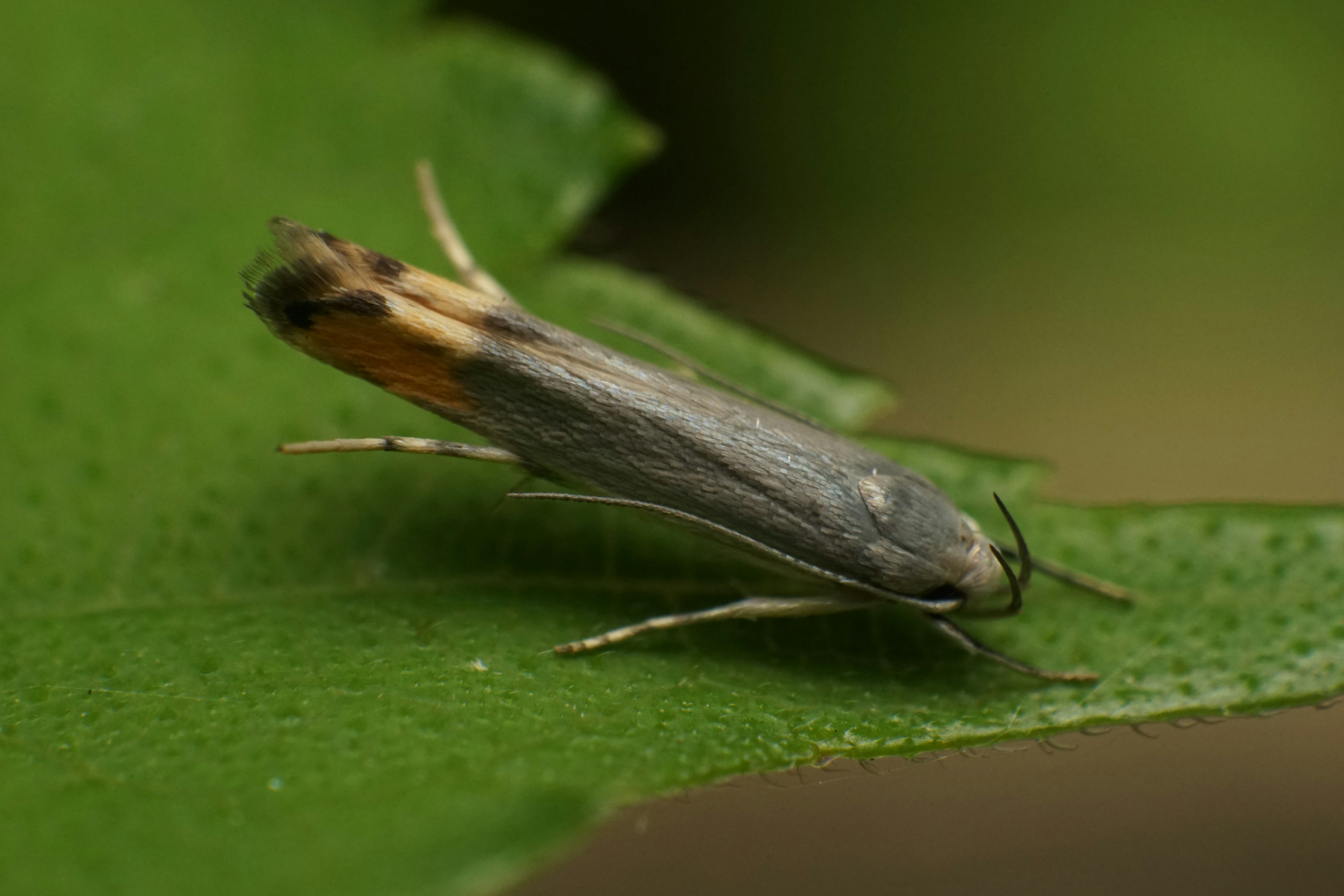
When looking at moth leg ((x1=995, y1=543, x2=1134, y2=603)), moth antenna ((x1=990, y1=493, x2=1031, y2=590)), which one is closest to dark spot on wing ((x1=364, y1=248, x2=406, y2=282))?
moth antenna ((x1=990, y1=493, x2=1031, y2=590))

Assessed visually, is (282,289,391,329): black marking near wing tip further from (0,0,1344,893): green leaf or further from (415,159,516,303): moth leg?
(0,0,1344,893): green leaf

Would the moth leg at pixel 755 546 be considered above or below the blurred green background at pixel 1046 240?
below

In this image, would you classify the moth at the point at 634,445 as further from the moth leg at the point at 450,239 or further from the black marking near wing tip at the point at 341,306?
the moth leg at the point at 450,239

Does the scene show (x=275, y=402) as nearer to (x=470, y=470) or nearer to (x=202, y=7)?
(x=470, y=470)

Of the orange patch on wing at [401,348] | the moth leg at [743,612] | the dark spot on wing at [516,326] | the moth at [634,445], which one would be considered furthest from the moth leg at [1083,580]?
the orange patch on wing at [401,348]

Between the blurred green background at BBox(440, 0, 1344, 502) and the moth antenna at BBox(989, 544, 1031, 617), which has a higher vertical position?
the blurred green background at BBox(440, 0, 1344, 502)

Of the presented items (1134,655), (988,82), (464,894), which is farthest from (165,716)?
(988,82)
